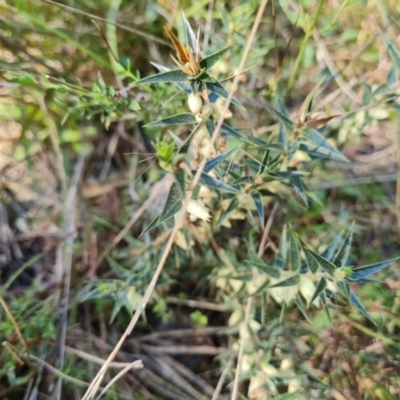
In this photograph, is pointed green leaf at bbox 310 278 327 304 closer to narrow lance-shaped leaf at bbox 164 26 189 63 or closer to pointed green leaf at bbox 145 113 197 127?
pointed green leaf at bbox 145 113 197 127

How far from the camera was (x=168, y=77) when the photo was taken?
2.73 feet

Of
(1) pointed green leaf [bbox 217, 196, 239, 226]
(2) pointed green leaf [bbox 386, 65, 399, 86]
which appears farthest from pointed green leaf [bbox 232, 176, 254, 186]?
(2) pointed green leaf [bbox 386, 65, 399, 86]

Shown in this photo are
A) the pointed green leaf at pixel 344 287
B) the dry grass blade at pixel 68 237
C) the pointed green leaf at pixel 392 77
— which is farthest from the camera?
the dry grass blade at pixel 68 237

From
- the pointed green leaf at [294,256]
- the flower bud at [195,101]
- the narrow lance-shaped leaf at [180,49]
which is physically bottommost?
the pointed green leaf at [294,256]

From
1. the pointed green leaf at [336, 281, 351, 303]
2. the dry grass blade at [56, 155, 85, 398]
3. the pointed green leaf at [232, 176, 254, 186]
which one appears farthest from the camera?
the dry grass blade at [56, 155, 85, 398]

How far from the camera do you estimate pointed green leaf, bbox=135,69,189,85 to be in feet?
2.70

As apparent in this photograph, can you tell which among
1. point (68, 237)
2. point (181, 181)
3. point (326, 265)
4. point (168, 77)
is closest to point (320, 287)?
point (326, 265)

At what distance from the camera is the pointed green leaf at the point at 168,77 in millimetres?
823

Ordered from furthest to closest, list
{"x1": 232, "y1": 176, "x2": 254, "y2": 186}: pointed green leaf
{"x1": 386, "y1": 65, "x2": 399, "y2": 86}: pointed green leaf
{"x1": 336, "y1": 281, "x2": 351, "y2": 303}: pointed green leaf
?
{"x1": 386, "y1": 65, "x2": 399, "y2": 86}: pointed green leaf → {"x1": 232, "y1": 176, "x2": 254, "y2": 186}: pointed green leaf → {"x1": 336, "y1": 281, "x2": 351, "y2": 303}: pointed green leaf

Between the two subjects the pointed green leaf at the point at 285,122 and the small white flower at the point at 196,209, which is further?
the pointed green leaf at the point at 285,122

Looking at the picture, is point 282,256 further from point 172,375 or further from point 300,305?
point 172,375

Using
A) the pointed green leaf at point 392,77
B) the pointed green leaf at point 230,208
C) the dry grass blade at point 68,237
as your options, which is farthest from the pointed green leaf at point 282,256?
the dry grass blade at point 68,237

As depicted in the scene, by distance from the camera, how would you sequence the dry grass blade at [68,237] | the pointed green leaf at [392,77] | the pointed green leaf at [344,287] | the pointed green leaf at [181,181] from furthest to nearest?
1. the dry grass blade at [68,237]
2. the pointed green leaf at [392,77]
3. the pointed green leaf at [344,287]
4. the pointed green leaf at [181,181]

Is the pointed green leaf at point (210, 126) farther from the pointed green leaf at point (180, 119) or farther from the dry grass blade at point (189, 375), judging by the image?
the dry grass blade at point (189, 375)
